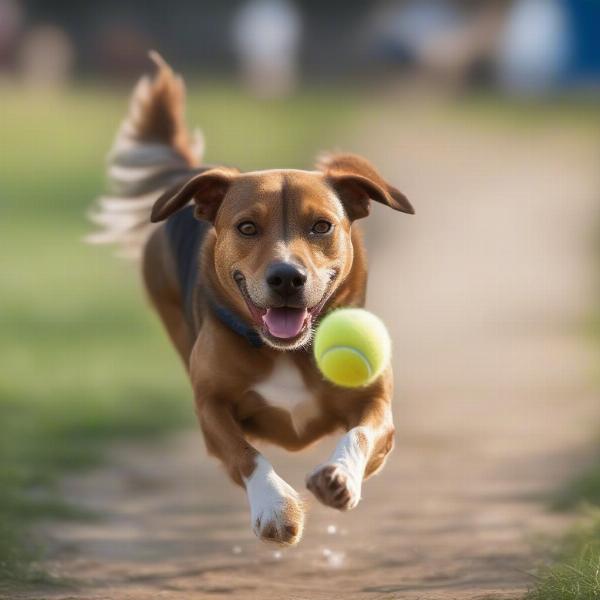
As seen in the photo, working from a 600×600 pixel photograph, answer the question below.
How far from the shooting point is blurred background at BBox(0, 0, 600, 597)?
9484 mm

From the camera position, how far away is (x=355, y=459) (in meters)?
5.04

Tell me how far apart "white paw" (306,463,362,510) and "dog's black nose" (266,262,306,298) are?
64cm

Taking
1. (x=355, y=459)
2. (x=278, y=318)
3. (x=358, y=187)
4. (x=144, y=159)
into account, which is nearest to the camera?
(x=355, y=459)

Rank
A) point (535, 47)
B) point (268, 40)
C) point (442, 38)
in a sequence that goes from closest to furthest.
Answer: point (442, 38), point (535, 47), point (268, 40)

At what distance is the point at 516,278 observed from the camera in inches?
683

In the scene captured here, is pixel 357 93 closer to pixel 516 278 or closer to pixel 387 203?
pixel 516 278

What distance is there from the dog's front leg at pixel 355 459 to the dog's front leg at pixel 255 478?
0.16m

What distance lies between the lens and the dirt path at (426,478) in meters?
6.02

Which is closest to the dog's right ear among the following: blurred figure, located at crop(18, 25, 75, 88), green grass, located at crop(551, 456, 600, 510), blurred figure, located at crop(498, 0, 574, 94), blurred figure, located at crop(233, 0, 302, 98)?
green grass, located at crop(551, 456, 600, 510)

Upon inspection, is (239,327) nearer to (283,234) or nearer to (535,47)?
(283,234)

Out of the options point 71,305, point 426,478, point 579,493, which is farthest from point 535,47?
point 579,493

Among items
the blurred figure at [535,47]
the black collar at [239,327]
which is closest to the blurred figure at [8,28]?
the blurred figure at [535,47]

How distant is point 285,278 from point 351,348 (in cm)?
34

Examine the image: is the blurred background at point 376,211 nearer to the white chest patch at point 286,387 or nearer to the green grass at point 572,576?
the green grass at point 572,576
